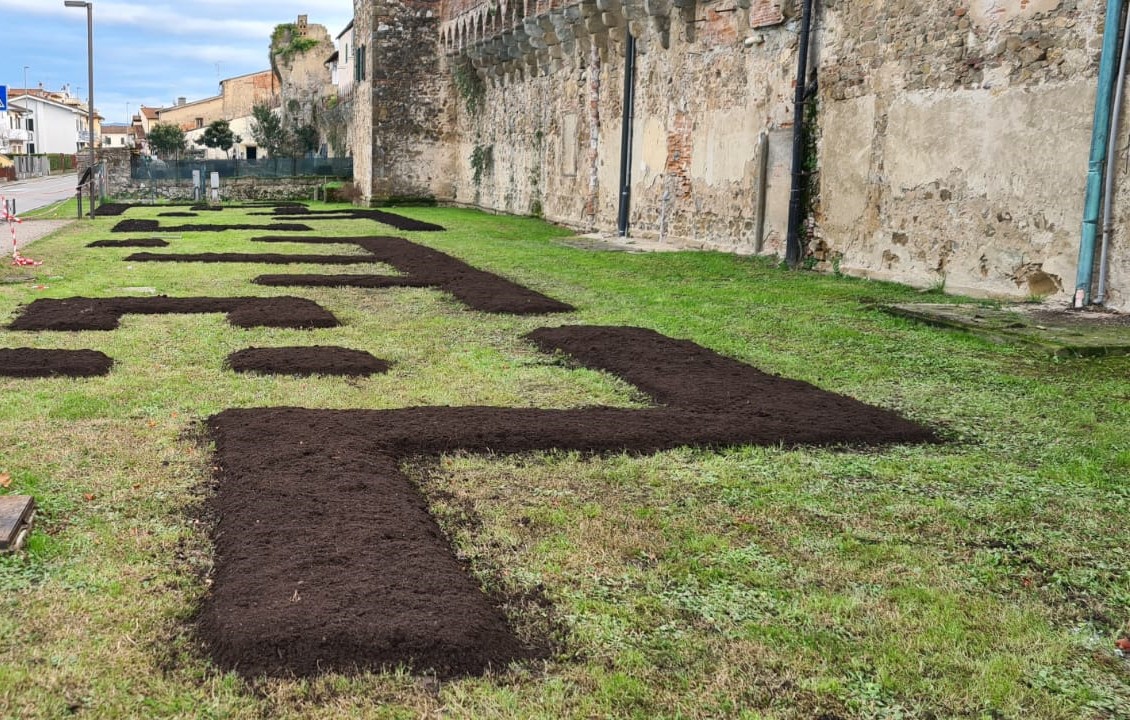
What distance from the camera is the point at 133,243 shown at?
15.9 m

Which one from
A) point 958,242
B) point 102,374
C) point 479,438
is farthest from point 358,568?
point 958,242

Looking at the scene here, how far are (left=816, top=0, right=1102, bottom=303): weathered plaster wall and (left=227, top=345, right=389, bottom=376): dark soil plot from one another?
620 cm

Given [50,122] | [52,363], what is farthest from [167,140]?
[52,363]

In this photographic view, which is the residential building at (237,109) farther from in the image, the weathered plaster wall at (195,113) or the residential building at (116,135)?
the residential building at (116,135)

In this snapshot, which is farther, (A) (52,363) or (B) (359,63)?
(B) (359,63)

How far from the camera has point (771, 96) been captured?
14.0 m

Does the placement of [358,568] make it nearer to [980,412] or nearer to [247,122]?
[980,412]

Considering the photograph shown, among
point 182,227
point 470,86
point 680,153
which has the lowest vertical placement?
point 182,227

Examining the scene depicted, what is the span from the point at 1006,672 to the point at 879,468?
6.41ft

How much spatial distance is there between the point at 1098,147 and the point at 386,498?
7.28 metres

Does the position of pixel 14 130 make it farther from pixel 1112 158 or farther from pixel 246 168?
pixel 1112 158

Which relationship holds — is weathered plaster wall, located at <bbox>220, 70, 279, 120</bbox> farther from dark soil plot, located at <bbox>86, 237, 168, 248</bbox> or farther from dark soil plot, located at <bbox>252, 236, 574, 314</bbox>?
dark soil plot, located at <bbox>252, 236, 574, 314</bbox>

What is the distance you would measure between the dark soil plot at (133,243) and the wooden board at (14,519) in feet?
41.7

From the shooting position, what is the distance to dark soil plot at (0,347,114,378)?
6.14m
